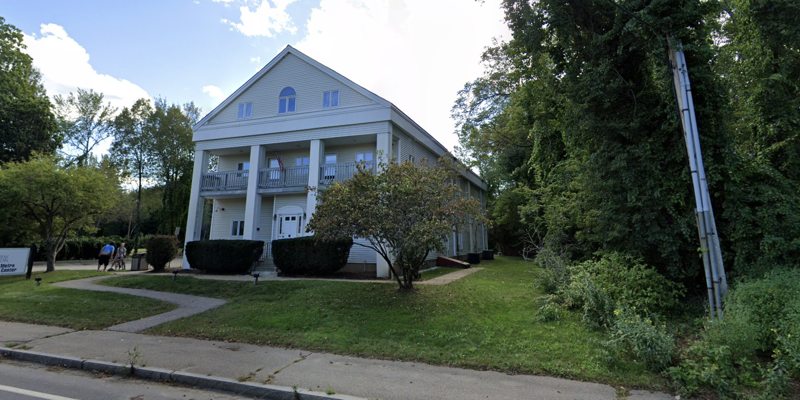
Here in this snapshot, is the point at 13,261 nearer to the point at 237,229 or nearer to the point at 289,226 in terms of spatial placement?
the point at 237,229

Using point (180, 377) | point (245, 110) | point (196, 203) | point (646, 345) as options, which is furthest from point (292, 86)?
point (646, 345)

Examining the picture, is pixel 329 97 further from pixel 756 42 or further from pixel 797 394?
pixel 797 394

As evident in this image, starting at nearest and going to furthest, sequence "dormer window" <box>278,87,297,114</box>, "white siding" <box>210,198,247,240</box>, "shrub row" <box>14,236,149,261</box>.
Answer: "dormer window" <box>278,87,297,114</box> < "white siding" <box>210,198,247,240</box> < "shrub row" <box>14,236,149,261</box>

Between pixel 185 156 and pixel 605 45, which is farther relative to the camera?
pixel 185 156

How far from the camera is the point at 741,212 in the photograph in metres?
7.25

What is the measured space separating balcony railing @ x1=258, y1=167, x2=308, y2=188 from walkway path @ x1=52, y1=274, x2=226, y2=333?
6.97 metres

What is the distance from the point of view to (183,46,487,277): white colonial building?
1661 cm

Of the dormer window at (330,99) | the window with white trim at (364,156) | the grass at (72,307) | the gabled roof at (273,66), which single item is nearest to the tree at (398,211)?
the grass at (72,307)

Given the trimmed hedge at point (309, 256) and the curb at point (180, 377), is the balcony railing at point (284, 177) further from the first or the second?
the curb at point (180, 377)

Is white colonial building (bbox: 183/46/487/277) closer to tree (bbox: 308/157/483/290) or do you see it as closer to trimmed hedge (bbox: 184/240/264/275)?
Result: trimmed hedge (bbox: 184/240/264/275)

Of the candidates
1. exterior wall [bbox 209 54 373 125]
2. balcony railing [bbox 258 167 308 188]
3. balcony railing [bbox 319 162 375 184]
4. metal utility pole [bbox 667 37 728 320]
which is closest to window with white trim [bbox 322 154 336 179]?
balcony railing [bbox 319 162 375 184]

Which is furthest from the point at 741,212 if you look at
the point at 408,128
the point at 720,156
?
the point at 408,128

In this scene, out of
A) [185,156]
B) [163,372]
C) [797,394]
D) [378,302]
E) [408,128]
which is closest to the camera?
[797,394]

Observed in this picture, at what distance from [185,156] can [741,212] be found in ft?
137
